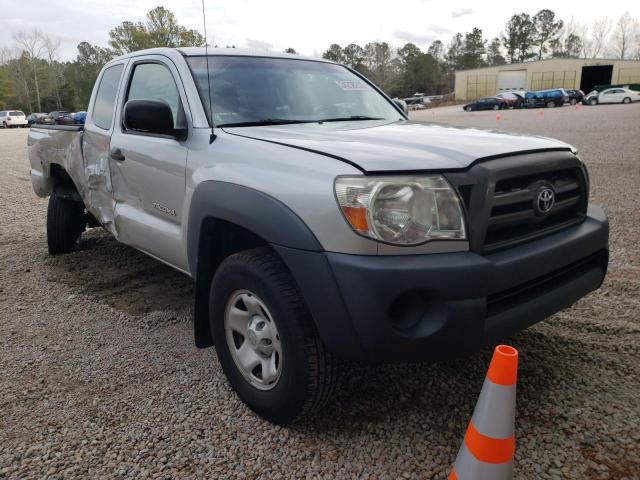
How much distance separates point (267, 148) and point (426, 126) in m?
1.11

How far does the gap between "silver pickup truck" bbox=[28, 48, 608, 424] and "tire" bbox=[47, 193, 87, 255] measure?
2.16m

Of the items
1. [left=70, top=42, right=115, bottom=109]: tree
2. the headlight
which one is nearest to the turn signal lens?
the headlight

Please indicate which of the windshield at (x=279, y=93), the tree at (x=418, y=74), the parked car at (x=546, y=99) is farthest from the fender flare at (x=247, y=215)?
the tree at (x=418, y=74)

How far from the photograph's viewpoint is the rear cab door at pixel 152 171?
9.94ft

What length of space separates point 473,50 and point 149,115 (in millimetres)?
101747

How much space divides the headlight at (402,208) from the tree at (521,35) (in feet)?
346

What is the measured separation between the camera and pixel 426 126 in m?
3.08

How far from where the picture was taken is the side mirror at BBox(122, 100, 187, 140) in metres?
2.72

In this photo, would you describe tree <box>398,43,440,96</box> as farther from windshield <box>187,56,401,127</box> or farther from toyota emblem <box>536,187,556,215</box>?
toyota emblem <box>536,187,556,215</box>

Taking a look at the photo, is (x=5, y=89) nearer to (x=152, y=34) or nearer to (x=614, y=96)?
(x=152, y=34)

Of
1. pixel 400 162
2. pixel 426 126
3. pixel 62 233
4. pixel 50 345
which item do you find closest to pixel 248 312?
pixel 400 162

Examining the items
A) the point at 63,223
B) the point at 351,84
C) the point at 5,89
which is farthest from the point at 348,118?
the point at 5,89

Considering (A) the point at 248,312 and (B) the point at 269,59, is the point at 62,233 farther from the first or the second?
(A) the point at 248,312

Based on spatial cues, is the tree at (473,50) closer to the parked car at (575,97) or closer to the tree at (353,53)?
the tree at (353,53)
